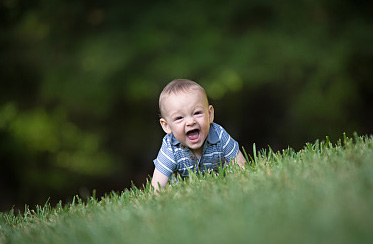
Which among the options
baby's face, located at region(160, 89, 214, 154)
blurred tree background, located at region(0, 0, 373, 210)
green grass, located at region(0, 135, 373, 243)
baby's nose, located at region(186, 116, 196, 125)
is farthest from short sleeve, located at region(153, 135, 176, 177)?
blurred tree background, located at region(0, 0, 373, 210)

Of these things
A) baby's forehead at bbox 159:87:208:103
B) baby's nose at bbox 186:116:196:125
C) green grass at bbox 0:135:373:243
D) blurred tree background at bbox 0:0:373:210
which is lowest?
green grass at bbox 0:135:373:243

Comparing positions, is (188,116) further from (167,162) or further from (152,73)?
(152,73)

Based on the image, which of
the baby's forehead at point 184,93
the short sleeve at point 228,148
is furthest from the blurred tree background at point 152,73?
the baby's forehead at point 184,93

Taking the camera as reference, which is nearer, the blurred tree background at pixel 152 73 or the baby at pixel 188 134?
the baby at pixel 188 134

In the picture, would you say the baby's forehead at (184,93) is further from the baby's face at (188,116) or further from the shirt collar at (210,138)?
the shirt collar at (210,138)

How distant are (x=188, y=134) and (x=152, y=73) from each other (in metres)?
3.54

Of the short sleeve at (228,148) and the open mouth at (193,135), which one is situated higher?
the short sleeve at (228,148)

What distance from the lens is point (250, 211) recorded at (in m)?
1.88

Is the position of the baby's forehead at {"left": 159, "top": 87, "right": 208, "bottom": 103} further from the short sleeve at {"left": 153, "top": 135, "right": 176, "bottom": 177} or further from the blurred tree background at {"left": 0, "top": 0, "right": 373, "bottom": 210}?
the blurred tree background at {"left": 0, "top": 0, "right": 373, "bottom": 210}

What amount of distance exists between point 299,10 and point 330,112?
1.66 meters

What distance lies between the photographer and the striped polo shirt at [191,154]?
3.91 metres

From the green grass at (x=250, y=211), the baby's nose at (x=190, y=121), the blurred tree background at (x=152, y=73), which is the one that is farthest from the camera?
the blurred tree background at (x=152, y=73)

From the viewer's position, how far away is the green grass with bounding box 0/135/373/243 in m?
1.53

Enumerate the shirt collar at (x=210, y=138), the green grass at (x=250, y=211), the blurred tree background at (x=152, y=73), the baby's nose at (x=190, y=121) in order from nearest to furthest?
the green grass at (x=250, y=211), the baby's nose at (x=190, y=121), the shirt collar at (x=210, y=138), the blurred tree background at (x=152, y=73)
